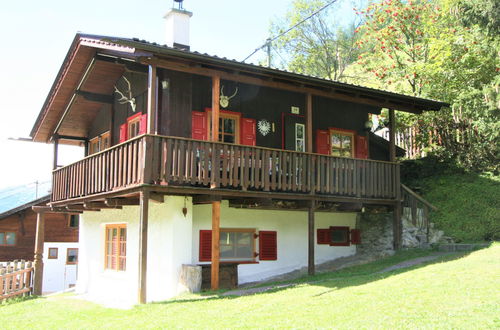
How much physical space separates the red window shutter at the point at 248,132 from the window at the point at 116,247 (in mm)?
4222

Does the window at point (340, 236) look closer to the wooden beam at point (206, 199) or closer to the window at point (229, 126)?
the window at point (229, 126)

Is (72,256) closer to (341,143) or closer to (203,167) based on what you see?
(341,143)

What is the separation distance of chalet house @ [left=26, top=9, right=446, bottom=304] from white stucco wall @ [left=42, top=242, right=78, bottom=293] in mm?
8949

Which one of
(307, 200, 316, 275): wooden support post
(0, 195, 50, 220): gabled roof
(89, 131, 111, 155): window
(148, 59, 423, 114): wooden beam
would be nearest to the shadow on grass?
Result: (307, 200, 316, 275): wooden support post

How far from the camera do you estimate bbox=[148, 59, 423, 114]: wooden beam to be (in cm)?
1280

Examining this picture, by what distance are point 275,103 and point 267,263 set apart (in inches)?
184

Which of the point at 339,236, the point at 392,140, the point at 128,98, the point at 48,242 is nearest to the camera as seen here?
the point at 128,98

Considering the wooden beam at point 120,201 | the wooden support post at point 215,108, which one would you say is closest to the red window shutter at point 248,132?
the wooden support post at point 215,108

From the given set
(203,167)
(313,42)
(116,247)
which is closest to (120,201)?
(116,247)

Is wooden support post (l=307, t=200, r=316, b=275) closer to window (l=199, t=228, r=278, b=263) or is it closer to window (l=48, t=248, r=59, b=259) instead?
window (l=199, t=228, r=278, b=263)

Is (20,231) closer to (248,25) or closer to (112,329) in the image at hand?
(112,329)

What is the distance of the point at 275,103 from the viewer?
1661 centimetres

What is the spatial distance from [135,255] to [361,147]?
26.3 feet

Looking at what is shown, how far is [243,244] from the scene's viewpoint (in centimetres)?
1542
